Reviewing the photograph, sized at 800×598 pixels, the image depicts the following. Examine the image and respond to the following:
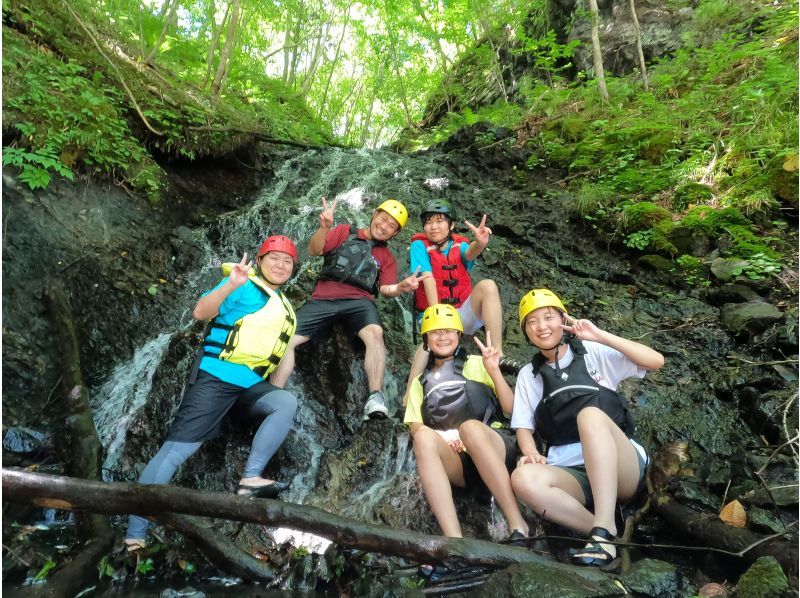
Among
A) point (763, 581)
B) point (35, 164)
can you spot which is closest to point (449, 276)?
point (763, 581)

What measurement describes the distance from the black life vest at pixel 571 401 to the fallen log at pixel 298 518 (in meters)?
1.08

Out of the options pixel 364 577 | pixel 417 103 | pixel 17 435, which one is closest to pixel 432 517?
pixel 364 577

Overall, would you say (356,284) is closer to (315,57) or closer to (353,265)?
(353,265)

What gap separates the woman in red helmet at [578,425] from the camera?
3.47 meters

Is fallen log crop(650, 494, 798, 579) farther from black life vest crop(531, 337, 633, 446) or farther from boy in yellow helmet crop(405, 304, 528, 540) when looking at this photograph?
boy in yellow helmet crop(405, 304, 528, 540)

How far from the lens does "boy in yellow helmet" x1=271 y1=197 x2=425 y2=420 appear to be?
5.61m

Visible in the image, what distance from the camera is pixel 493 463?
3.78 metres

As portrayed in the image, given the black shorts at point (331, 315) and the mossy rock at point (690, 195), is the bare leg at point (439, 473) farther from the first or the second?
the mossy rock at point (690, 195)

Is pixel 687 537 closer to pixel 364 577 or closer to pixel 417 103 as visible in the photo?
pixel 364 577

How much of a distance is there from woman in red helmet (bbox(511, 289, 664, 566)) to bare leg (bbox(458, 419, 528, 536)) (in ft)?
0.33

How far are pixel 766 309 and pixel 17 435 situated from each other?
838cm

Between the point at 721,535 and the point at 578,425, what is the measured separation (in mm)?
1160

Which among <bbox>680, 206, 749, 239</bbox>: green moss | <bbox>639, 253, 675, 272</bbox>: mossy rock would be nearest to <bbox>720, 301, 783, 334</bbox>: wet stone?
<bbox>639, 253, 675, 272</bbox>: mossy rock

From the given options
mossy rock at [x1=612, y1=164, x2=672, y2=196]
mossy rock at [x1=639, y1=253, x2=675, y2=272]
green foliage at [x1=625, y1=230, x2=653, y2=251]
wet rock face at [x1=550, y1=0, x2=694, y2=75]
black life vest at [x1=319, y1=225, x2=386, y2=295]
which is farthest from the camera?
wet rock face at [x1=550, y1=0, x2=694, y2=75]
